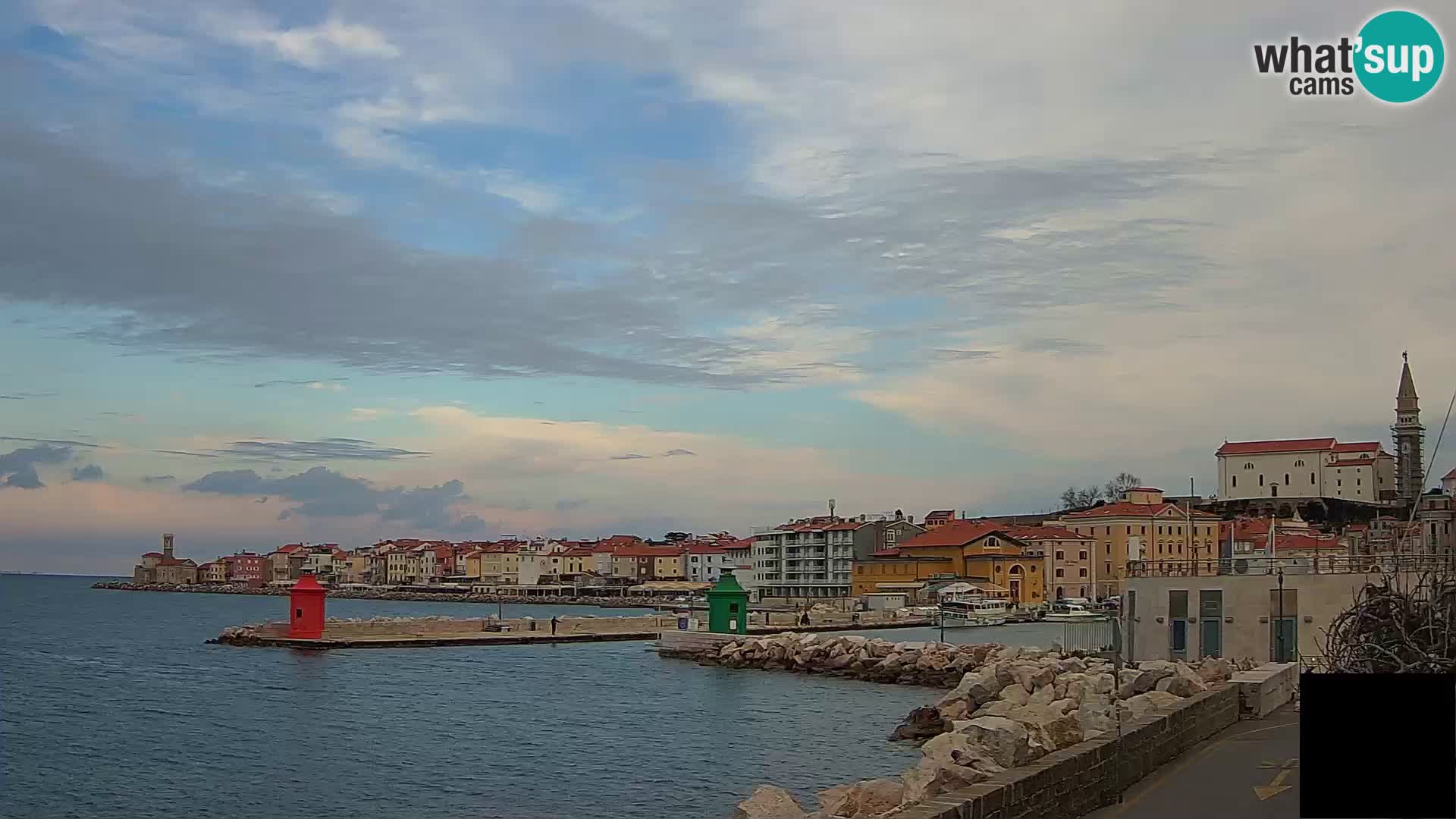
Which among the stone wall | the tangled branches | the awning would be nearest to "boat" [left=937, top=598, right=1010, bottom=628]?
the awning

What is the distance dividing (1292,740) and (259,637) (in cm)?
5118

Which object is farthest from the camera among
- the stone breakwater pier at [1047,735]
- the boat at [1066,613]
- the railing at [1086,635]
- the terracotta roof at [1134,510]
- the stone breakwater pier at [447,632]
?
the terracotta roof at [1134,510]

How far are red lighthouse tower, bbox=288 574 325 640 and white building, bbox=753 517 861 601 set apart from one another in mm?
54035

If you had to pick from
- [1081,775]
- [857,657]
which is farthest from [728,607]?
[1081,775]

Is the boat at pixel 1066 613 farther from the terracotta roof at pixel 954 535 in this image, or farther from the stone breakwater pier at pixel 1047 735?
the stone breakwater pier at pixel 1047 735

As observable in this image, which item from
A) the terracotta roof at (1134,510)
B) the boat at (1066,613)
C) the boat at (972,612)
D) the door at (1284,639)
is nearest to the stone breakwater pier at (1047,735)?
the door at (1284,639)

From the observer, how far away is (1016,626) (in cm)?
8219

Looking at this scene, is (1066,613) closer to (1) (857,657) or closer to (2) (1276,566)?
(1) (857,657)

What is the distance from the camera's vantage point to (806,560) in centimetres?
11025

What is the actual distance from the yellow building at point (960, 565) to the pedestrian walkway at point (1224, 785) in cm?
8418

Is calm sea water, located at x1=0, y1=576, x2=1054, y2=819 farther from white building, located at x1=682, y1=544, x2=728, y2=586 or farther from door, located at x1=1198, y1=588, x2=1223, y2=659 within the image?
white building, located at x1=682, y1=544, x2=728, y2=586

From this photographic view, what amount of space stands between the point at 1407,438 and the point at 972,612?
127 feet

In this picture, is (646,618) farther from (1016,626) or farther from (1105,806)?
(1105,806)

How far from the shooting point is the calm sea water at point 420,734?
853 inches
